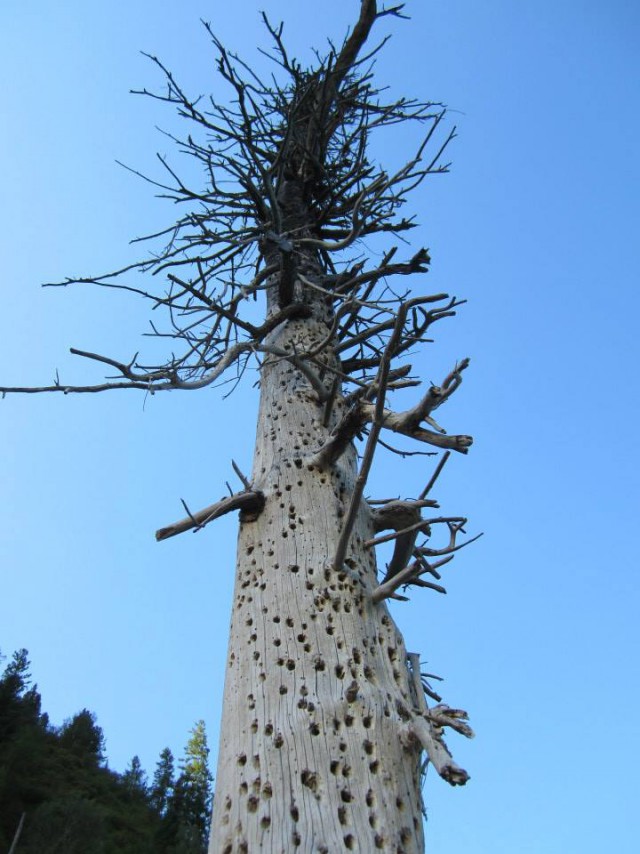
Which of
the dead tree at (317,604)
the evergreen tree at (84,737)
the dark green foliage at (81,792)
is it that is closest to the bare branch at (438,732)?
the dead tree at (317,604)

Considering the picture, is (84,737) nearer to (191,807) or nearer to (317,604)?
(191,807)

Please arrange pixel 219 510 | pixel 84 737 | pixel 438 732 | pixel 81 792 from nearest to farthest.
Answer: pixel 438 732
pixel 219 510
pixel 81 792
pixel 84 737

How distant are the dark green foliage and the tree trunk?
19.3 metres

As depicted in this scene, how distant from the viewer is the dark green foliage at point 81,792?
63.6ft

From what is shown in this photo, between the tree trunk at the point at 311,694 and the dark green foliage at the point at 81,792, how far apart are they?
19.3 m

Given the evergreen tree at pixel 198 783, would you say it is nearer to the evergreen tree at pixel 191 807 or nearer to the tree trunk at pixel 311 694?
the evergreen tree at pixel 191 807

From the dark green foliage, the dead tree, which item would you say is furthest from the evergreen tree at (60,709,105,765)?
the dead tree

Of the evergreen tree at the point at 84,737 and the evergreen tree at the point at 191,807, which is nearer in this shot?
the evergreen tree at the point at 191,807

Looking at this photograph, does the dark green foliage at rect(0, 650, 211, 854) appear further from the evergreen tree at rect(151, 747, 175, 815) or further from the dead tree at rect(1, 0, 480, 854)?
the dead tree at rect(1, 0, 480, 854)

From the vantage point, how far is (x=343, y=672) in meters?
2.06

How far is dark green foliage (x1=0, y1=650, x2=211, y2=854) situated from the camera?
19391 mm

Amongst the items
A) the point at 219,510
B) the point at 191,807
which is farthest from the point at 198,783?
the point at 219,510

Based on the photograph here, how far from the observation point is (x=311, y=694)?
1989mm

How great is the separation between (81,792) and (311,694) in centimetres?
2801
